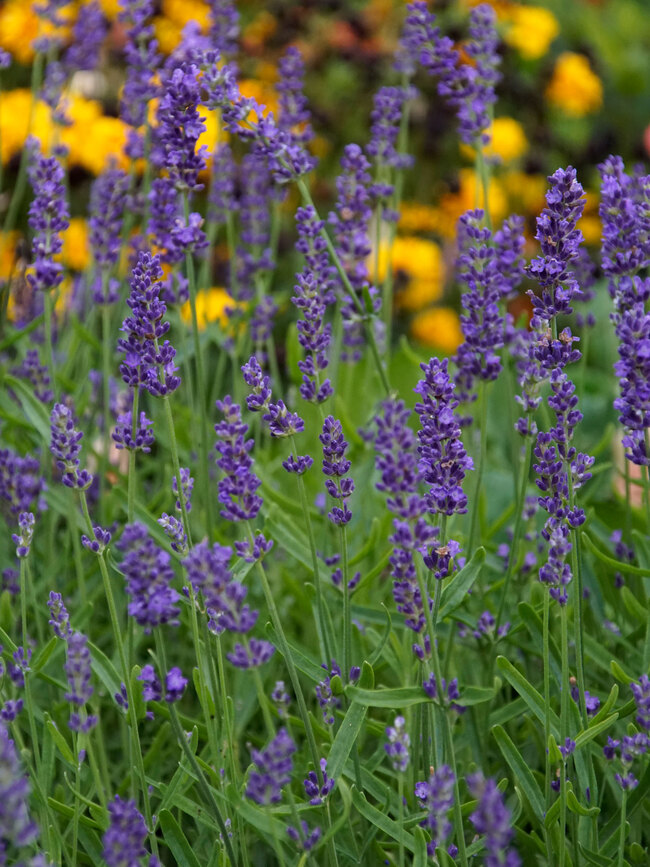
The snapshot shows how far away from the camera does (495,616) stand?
2.03 meters

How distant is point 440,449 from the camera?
4.61 feet

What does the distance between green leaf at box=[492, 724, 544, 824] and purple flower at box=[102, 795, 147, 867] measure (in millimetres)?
619

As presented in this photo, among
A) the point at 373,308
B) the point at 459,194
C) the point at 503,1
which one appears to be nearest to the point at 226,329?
the point at 373,308

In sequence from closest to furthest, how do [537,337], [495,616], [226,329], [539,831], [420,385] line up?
[420,385] < [537,337] < [539,831] < [495,616] < [226,329]

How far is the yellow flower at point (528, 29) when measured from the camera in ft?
19.7

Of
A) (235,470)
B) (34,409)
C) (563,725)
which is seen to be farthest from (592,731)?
(34,409)

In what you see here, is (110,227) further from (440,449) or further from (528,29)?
(528,29)

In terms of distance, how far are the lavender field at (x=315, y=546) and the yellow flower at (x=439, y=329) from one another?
4.00ft

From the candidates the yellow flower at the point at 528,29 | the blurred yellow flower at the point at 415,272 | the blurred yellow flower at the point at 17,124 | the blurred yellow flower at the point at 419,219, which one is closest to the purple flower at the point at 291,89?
the blurred yellow flower at the point at 415,272

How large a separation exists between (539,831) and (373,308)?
0.99 m

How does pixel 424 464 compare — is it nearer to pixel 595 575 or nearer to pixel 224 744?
pixel 224 744

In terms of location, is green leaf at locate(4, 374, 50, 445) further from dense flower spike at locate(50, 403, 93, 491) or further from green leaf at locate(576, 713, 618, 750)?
green leaf at locate(576, 713, 618, 750)

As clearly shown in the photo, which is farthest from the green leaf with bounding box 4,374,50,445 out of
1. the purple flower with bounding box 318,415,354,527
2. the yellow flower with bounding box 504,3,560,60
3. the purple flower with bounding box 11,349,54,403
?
the yellow flower with bounding box 504,3,560,60

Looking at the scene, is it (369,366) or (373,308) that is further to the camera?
(369,366)
